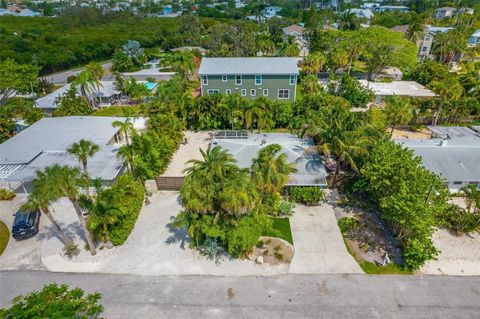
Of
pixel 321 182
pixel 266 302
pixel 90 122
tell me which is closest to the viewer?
pixel 266 302

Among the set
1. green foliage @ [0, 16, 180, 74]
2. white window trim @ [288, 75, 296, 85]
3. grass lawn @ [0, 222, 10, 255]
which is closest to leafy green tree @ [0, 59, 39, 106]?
green foliage @ [0, 16, 180, 74]

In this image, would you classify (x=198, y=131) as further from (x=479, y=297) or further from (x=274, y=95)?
(x=479, y=297)

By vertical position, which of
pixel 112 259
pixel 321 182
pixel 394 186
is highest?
pixel 394 186

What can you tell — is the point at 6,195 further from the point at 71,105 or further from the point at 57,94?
the point at 57,94

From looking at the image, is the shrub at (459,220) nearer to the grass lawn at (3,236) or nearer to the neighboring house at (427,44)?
the grass lawn at (3,236)

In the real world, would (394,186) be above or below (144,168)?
above

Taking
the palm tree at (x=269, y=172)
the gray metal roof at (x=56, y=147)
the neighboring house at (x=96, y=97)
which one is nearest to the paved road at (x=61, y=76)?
the neighboring house at (x=96, y=97)

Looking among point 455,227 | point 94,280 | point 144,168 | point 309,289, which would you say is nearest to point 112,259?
point 94,280

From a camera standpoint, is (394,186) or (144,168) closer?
(394,186)

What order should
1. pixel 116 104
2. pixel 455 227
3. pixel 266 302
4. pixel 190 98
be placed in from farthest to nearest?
pixel 116 104
pixel 190 98
pixel 455 227
pixel 266 302
